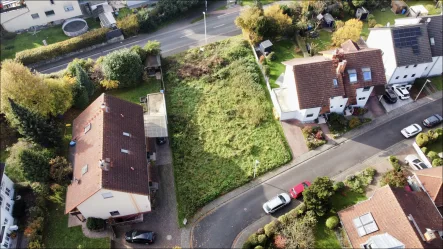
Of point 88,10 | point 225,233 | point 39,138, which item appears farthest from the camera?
point 88,10

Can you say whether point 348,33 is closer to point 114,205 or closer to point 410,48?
point 410,48

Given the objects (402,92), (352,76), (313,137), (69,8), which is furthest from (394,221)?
(69,8)

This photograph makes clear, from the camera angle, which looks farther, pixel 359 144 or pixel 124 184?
pixel 359 144

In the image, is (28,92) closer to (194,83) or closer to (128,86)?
(128,86)

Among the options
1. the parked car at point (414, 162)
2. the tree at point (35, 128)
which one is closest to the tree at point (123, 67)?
the tree at point (35, 128)

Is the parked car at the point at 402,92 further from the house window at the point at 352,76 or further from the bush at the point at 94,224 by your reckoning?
the bush at the point at 94,224

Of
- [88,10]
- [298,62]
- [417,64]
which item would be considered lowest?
[417,64]

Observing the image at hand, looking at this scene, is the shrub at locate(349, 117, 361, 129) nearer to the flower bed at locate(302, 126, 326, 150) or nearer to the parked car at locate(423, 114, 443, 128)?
the flower bed at locate(302, 126, 326, 150)

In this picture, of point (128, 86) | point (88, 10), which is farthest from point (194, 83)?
point (88, 10)
